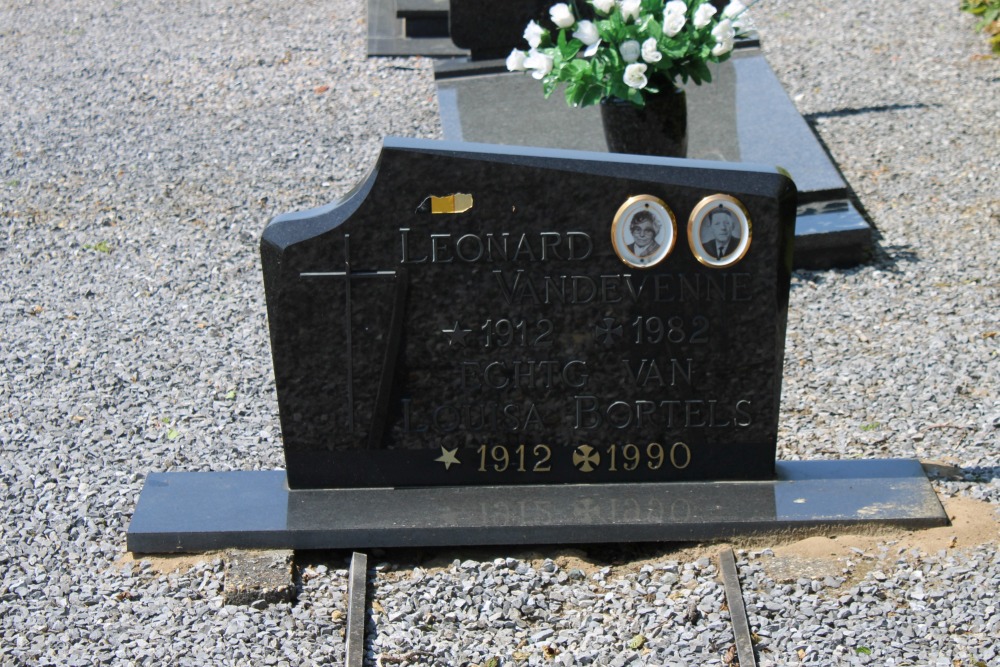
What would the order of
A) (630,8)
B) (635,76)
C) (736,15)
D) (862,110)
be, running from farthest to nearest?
(862,110) → (736,15) → (635,76) → (630,8)

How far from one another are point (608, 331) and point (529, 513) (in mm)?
595

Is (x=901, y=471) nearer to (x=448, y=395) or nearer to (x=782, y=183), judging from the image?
(x=782, y=183)

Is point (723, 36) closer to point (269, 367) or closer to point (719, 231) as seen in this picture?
point (719, 231)

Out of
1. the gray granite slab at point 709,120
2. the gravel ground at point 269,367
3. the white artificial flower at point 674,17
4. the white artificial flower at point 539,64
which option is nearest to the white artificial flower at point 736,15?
the white artificial flower at point 674,17

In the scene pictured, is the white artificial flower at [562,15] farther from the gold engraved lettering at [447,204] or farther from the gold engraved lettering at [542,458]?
the gold engraved lettering at [542,458]

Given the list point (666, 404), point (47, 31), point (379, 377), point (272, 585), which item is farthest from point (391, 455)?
point (47, 31)

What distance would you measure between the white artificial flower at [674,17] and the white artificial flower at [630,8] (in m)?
0.13

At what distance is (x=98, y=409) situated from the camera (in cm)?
462

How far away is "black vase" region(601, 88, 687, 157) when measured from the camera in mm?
5527

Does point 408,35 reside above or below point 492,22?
below

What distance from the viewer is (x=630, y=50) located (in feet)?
17.4

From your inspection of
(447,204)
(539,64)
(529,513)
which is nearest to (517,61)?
(539,64)

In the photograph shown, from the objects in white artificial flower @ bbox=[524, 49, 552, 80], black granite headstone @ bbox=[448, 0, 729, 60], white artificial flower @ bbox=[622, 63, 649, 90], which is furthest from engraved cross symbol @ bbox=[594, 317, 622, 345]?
black granite headstone @ bbox=[448, 0, 729, 60]

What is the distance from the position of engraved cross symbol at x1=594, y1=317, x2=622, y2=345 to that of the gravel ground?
2.17ft
